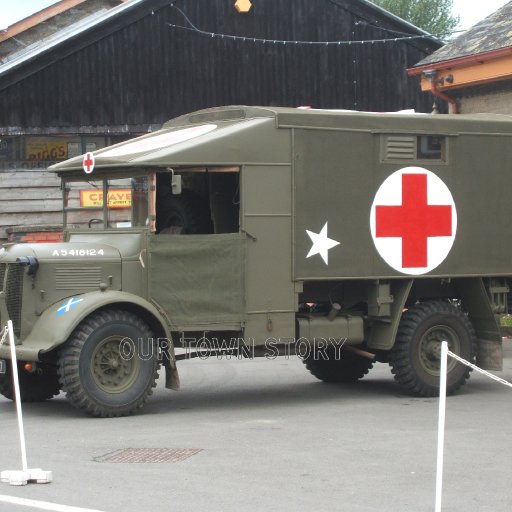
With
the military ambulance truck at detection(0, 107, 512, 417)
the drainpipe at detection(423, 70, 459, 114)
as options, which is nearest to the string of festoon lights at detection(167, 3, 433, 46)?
the drainpipe at detection(423, 70, 459, 114)

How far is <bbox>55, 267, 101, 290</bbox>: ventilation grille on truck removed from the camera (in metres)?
12.1

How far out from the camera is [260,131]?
12.7m

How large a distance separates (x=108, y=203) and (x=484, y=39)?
37.2 ft

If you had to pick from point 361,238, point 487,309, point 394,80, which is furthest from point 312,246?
point 394,80

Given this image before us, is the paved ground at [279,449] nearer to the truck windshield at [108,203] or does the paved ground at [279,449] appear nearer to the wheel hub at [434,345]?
the wheel hub at [434,345]

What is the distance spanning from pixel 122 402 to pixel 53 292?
1.24m

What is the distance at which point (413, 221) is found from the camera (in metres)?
13.4

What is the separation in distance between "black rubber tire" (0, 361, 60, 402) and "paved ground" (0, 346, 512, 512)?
165mm

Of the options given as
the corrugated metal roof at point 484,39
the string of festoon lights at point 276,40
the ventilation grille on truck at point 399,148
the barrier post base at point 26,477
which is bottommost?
the barrier post base at point 26,477

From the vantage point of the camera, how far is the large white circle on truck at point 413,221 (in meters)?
13.3

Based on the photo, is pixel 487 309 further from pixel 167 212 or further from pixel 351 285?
pixel 167 212

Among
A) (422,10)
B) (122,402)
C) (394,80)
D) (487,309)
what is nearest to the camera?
(122,402)

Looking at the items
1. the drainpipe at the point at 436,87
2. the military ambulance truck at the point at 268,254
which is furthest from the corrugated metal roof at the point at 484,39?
the military ambulance truck at the point at 268,254

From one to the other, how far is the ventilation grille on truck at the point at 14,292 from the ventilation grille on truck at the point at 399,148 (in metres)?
4.02
